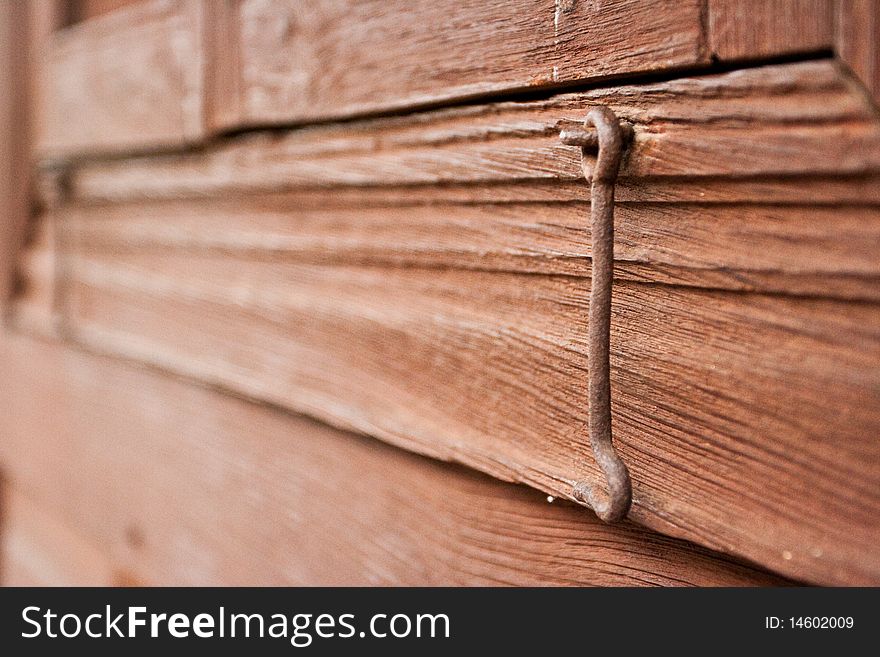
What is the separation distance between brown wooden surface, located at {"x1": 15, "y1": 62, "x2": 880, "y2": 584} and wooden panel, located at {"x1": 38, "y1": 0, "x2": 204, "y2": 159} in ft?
0.22

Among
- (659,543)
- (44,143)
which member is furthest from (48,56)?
(659,543)

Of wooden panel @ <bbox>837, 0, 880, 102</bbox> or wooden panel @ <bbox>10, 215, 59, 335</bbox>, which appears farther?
wooden panel @ <bbox>10, 215, 59, 335</bbox>

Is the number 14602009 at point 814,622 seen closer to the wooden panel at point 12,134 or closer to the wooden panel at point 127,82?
the wooden panel at point 127,82

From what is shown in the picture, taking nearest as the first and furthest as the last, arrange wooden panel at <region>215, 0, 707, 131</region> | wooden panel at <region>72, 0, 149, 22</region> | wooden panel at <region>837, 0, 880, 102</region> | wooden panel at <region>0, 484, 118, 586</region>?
1. wooden panel at <region>837, 0, 880, 102</region>
2. wooden panel at <region>215, 0, 707, 131</region>
3. wooden panel at <region>72, 0, 149, 22</region>
4. wooden panel at <region>0, 484, 118, 586</region>

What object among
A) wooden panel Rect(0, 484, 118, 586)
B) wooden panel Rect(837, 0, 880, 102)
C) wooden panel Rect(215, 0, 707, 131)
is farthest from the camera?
wooden panel Rect(0, 484, 118, 586)

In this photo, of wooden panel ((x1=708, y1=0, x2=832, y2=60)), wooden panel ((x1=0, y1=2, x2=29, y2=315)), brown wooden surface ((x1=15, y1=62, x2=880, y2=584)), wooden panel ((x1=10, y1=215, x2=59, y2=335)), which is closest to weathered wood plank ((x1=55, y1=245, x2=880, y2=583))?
brown wooden surface ((x1=15, y1=62, x2=880, y2=584))

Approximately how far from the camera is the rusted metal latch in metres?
0.43

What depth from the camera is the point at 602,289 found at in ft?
1.45

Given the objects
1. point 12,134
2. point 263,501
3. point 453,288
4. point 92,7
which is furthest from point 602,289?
point 12,134

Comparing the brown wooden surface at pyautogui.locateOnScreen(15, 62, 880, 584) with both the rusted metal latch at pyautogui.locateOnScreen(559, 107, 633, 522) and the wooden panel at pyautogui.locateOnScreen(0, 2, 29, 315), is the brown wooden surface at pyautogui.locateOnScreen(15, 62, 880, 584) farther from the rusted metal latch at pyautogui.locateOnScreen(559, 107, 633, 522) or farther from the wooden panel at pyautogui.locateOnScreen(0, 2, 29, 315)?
the wooden panel at pyautogui.locateOnScreen(0, 2, 29, 315)

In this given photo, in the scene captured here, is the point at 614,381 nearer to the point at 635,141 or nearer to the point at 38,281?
the point at 635,141

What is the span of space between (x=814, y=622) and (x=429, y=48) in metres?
0.41

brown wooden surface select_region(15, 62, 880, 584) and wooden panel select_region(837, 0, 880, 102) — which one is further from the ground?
wooden panel select_region(837, 0, 880, 102)

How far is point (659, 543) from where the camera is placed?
47cm
